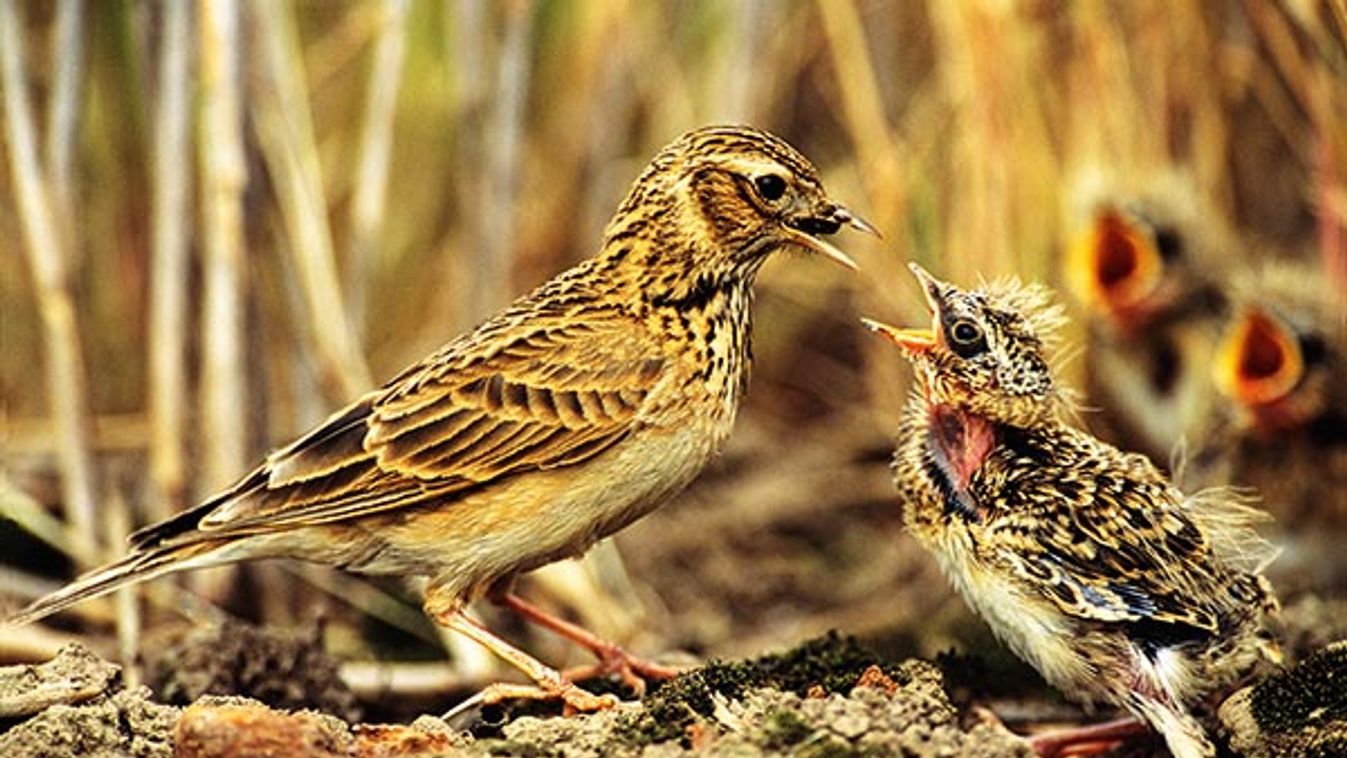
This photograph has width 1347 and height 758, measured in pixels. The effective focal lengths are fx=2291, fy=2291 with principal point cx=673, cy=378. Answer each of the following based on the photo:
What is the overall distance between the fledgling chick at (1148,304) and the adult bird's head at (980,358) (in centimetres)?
314

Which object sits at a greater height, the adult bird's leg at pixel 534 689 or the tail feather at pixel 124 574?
the tail feather at pixel 124 574

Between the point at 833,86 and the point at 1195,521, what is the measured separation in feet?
15.8

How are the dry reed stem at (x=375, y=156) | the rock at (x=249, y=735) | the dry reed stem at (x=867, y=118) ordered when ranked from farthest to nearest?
the dry reed stem at (x=867, y=118) < the dry reed stem at (x=375, y=156) < the rock at (x=249, y=735)

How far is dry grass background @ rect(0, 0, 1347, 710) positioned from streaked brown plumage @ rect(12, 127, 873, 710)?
145 cm

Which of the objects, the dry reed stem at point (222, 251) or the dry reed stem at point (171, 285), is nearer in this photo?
the dry reed stem at point (222, 251)

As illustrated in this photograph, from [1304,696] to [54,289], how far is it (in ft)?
12.4

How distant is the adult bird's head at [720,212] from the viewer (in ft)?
17.2

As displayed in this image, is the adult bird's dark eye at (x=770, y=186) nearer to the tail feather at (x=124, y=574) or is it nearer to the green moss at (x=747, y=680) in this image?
the green moss at (x=747, y=680)

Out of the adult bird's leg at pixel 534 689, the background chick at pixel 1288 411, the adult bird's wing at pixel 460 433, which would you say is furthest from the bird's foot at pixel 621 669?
the background chick at pixel 1288 411

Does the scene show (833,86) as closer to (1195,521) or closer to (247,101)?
(247,101)

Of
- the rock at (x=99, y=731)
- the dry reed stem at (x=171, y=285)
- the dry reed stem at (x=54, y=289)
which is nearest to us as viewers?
the rock at (x=99, y=731)

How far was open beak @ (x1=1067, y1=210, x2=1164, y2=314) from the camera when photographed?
8227mm

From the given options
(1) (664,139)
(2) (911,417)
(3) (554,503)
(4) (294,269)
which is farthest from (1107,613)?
(1) (664,139)

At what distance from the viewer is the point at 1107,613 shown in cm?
473
